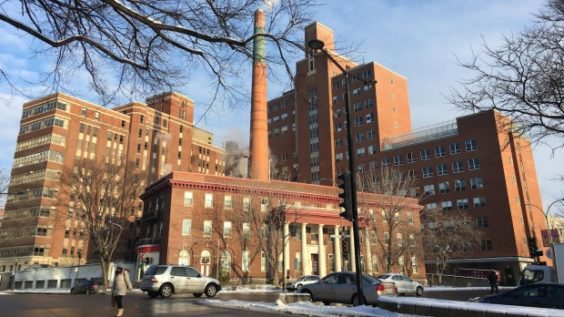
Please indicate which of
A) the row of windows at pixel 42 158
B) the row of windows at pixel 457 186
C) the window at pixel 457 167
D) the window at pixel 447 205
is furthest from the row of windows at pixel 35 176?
the window at pixel 457 167

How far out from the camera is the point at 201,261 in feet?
156

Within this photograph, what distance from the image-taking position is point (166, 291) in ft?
71.3

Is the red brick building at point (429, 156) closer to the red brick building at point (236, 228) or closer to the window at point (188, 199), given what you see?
the red brick building at point (236, 228)

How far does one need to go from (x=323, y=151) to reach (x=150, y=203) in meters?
45.6

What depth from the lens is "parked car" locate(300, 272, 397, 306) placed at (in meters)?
17.7

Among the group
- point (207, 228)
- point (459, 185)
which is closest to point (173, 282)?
point (207, 228)

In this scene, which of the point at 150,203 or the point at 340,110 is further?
the point at 340,110

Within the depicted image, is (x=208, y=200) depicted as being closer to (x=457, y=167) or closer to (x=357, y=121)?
(x=457, y=167)

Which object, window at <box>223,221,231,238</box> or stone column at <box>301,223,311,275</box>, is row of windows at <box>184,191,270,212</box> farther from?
stone column at <box>301,223,311,275</box>

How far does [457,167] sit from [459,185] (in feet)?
10.1

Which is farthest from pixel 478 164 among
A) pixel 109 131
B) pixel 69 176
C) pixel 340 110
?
pixel 109 131

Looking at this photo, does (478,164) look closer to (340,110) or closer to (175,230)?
(340,110)

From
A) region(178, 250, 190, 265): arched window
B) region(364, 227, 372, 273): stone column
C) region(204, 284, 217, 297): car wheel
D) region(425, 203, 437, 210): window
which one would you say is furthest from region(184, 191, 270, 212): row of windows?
region(425, 203, 437, 210): window

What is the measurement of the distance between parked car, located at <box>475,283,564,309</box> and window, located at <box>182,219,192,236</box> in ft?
124
